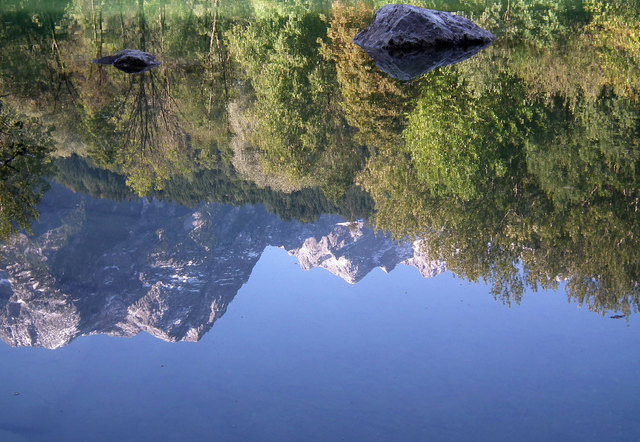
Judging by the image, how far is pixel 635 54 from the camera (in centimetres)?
2217

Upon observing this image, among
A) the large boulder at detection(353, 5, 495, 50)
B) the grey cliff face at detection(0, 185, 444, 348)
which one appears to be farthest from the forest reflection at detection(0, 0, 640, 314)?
the large boulder at detection(353, 5, 495, 50)

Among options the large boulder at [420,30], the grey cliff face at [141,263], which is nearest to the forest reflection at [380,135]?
the grey cliff face at [141,263]

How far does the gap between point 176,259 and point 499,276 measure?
32.8ft

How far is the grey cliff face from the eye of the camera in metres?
14.4

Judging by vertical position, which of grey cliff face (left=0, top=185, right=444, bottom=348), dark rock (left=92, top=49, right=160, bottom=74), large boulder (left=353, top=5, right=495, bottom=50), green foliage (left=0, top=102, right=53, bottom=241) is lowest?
grey cliff face (left=0, top=185, right=444, bottom=348)

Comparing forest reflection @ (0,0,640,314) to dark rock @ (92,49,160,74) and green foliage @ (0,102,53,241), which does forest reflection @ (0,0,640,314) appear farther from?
dark rock @ (92,49,160,74)

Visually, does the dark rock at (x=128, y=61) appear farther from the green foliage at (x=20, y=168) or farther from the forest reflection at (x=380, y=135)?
the green foliage at (x=20, y=168)

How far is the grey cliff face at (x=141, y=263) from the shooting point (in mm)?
14352

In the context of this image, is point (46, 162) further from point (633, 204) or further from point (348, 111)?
point (633, 204)

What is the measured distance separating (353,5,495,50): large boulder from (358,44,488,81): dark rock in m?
0.24

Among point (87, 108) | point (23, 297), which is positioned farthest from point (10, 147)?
point (23, 297)

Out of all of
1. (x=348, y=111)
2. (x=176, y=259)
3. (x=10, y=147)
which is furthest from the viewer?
(x=348, y=111)

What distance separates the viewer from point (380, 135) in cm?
2234

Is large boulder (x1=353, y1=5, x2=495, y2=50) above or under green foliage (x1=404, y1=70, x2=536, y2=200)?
above
